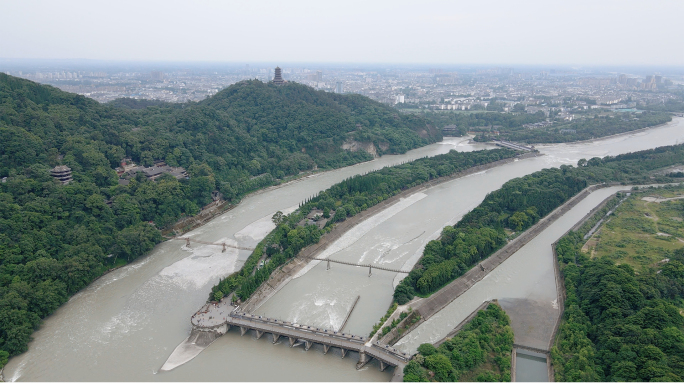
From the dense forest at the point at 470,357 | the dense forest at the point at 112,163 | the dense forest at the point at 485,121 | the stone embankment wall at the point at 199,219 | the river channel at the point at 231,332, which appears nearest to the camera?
the dense forest at the point at 470,357

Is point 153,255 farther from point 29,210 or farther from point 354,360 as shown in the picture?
point 354,360

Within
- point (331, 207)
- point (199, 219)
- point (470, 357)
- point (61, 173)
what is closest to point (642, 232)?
point (470, 357)

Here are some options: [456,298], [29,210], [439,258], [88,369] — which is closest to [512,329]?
[456,298]

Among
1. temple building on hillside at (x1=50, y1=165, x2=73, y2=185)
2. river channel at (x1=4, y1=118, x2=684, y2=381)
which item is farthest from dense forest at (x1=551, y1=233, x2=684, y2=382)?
temple building on hillside at (x1=50, y1=165, x2=73, y2=185)

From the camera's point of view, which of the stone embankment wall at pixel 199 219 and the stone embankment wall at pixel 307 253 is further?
the stone embankment wall at pixel 199 219

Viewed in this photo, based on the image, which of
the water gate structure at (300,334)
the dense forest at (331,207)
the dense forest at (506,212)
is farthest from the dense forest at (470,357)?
the dense forest at (331,207)

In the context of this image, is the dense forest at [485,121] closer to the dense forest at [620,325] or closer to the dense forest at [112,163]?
the dense forest at [112,163]

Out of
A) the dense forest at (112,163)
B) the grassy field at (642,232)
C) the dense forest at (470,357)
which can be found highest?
the dense forest at (112,163)

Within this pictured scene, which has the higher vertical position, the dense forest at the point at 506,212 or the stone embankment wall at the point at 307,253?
the dense forest at the point at 506,212
